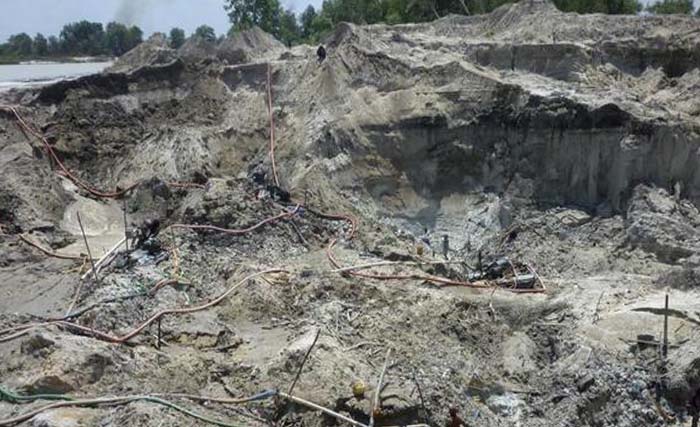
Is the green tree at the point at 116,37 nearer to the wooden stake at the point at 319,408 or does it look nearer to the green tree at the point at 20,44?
the green tree at the point at 20,44

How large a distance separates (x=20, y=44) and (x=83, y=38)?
6202 millimetres

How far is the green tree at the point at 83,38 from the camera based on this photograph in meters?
71.2

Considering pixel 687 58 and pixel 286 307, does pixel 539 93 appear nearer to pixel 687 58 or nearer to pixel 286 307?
pixel 687 58

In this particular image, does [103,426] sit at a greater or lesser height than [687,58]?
lesser

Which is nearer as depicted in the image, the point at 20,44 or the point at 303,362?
the point at 303,362

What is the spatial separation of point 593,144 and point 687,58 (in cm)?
363

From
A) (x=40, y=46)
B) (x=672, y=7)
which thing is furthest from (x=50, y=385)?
(x=40, y=46)

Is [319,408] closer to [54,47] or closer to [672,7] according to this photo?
[672,7]

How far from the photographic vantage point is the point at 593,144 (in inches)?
498

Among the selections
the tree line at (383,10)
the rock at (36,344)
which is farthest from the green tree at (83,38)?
the rock at (36,344)

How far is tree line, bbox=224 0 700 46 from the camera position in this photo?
2786 centimetres

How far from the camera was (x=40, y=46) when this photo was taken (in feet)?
234

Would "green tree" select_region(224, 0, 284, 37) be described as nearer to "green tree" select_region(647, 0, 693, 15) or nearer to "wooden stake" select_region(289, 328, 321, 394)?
"green tree" select_region(647, 0, 693, 15)

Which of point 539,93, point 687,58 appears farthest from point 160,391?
point 687,58
